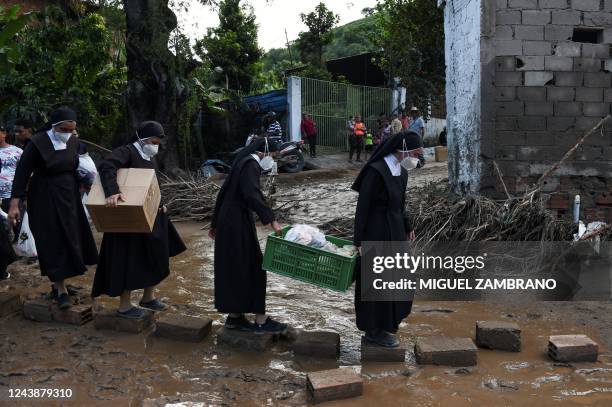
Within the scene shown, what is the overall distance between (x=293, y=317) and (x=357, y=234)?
1.48 metres

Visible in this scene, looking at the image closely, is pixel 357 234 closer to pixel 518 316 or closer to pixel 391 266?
pixel 391 266

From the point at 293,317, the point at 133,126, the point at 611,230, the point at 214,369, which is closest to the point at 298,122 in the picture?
the point at 133,126

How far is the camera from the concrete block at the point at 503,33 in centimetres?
817

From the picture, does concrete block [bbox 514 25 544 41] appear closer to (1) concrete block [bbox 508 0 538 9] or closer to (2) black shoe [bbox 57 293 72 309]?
(1) concrete block [bbox 508 0 538 9]

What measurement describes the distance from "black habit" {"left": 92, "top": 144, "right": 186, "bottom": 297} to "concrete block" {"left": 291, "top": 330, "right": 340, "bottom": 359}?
1466 mm

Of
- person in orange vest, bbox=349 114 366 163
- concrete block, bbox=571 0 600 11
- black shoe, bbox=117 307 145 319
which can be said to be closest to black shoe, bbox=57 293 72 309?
black shoe, bbox=117 307 145 319

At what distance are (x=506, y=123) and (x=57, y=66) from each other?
1095 centimetres

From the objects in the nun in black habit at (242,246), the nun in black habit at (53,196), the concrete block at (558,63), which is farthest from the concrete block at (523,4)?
the nun in black habit at (53,196)

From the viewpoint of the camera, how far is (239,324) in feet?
16.1

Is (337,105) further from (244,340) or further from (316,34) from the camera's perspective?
(244,340)

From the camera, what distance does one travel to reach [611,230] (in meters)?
7.63

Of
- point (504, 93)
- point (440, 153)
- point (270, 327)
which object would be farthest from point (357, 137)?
point (270, 327)

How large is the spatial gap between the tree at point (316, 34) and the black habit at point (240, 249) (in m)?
21.4

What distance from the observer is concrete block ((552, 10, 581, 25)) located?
814 centimetres
